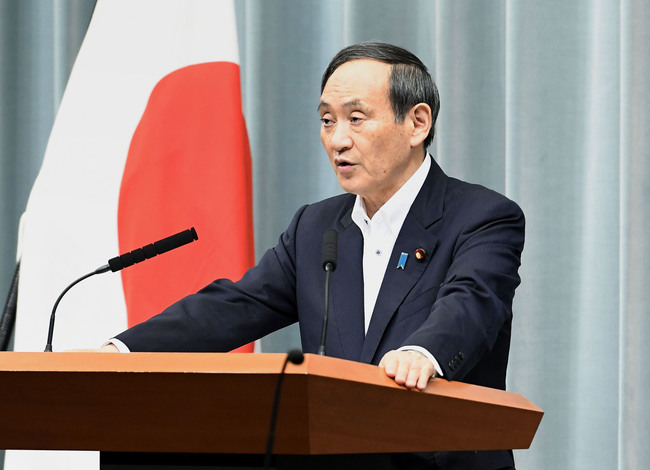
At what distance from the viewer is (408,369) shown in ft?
3.96

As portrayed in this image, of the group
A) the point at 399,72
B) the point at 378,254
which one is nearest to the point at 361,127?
the point at 399,72

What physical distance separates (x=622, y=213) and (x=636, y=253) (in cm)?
14

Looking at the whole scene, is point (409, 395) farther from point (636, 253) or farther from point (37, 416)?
point (636, 253)

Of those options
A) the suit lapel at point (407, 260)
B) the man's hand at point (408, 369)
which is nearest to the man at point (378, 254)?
the suit lapel at point (407, 260)

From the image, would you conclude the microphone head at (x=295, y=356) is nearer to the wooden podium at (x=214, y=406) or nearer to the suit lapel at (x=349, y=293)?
the wooden podium at (x=214, y=406)

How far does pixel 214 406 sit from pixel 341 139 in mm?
980

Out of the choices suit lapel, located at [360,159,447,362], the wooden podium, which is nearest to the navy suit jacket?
suit lapel, located at [360,159,447,362]

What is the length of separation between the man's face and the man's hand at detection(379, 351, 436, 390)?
0.79 meters

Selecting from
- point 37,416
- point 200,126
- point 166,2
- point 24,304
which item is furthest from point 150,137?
point 37,416

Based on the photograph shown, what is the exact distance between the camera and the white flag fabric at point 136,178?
271 centimetres

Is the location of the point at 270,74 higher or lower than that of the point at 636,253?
higher

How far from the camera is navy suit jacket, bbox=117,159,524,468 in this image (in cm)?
170

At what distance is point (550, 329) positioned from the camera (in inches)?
114

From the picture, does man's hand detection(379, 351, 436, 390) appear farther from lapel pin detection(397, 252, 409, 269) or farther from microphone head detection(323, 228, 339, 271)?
lapel pin detection(397, 252, 409, 269)
